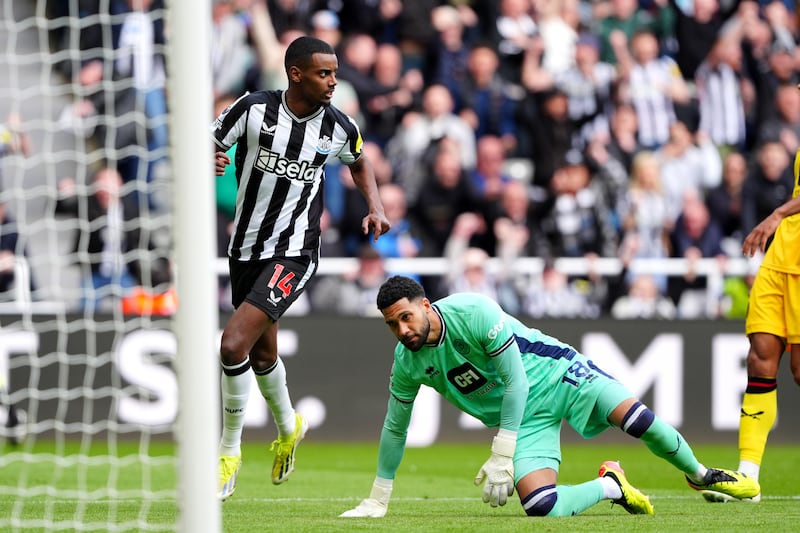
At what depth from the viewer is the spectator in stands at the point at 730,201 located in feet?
44.0

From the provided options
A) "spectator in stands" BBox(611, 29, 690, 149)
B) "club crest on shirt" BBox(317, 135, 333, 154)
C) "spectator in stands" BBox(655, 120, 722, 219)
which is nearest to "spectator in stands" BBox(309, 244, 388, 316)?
"spectator in stands" BBox(655, 120, 722, 219)

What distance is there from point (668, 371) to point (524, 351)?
5.59 m

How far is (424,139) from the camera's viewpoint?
1302cm

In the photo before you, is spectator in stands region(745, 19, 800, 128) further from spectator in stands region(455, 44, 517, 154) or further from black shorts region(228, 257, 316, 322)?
black shorts region(228, 257, 316, 322)

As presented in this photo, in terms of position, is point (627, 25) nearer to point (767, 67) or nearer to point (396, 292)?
point (767, 67)

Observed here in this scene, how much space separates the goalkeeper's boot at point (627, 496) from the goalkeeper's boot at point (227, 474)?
6.76 ft

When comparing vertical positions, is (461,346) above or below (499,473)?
above

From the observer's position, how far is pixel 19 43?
1330cm

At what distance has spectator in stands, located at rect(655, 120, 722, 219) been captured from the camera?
1346cm

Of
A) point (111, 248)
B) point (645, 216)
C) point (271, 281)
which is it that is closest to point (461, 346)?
point (271, 281)

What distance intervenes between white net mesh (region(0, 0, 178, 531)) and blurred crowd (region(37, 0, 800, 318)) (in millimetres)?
166

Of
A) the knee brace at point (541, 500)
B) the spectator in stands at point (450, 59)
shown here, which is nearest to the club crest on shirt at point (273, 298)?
the knee brace at point (541, 500)

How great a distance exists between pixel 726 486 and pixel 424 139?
263 inches

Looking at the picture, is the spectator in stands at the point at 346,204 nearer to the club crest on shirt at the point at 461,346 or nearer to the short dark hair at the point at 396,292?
the club crest on shirt at the point at 461,346
